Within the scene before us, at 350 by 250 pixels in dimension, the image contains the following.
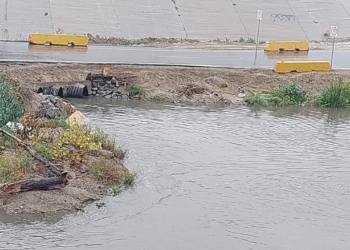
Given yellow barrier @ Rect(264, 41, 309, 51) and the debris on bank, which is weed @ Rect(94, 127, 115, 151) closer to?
the debris on bank

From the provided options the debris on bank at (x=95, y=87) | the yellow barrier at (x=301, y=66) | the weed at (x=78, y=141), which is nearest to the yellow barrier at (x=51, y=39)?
the debris on bank at (x=95, y=87)

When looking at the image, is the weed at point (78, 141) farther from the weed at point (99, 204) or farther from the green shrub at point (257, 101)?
the green shrub at point (257, 101)

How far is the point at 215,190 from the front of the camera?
1998 centimetres

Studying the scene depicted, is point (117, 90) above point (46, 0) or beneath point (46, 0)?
beneath

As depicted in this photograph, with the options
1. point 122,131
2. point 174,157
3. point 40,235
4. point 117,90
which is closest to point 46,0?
point 117,90

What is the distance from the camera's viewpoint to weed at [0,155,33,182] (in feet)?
59.6

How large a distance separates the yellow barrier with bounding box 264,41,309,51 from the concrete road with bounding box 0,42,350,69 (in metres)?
0.56

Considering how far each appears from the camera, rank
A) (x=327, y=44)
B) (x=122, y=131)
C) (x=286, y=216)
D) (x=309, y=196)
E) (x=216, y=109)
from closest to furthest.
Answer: (x=286, y=216) → (x=309, y=196) → (x=122, y=131) → (x=216, y=109) → (x=327, y=44)

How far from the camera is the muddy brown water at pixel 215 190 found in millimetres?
16375

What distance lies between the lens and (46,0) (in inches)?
1922

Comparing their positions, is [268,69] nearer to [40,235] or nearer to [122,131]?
[122,131]

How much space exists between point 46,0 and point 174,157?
2880 centimetres

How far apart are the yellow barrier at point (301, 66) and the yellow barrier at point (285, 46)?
240 inches

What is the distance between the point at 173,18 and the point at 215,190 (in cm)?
3048
